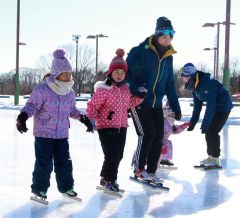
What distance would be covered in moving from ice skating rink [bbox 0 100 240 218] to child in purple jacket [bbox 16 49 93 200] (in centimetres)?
17

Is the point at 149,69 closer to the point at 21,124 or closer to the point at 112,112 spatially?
the point at 112,112

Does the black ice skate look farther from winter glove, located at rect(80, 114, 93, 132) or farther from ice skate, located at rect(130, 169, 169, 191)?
winter glove, located at rect(80, 114, 93, 132)

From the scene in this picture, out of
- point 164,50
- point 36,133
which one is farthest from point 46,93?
point 164,50

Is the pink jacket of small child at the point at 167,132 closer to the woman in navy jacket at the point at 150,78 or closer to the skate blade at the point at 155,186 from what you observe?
the woman in navy jacket at the point at 150,78

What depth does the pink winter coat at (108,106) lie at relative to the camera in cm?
409

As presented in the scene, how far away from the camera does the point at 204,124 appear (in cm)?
552

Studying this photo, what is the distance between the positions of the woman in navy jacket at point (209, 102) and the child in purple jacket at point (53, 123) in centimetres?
202

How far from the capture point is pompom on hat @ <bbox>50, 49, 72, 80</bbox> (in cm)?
380

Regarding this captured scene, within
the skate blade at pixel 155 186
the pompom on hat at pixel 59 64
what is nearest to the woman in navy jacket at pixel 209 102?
the skate blade at pixel 155 186

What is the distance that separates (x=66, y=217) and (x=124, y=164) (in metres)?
2.54

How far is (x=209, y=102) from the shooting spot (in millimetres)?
5512

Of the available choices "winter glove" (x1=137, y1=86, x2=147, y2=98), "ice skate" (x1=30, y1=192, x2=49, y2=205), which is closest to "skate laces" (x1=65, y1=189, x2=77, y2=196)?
"ice skate" (x1=30, y1=192, x2=49, y2=205)

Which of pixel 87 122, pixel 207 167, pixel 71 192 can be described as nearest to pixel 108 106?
pixel 87 122

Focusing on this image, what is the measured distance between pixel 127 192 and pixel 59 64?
124 centimetres
